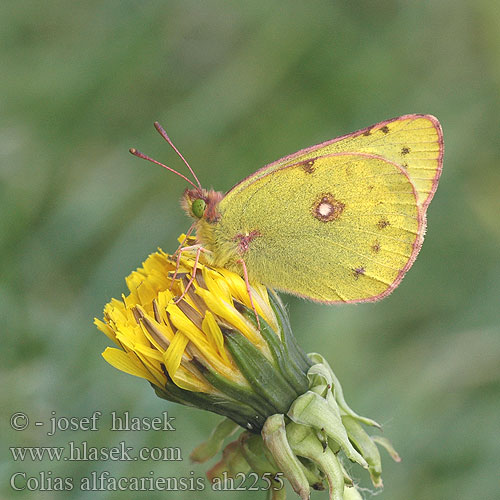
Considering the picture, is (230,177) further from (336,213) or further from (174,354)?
(174,354)

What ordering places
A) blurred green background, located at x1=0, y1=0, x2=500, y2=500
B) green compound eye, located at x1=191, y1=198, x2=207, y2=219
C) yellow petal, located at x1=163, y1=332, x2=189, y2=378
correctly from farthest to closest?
blurred green background, located at x1=0, y1=0, x2=500, y2=500 < green compound eye, located at x1=191, y1=198, x2=207, y2=219 < yellow petal, located at x1=163, y1=332, x2=189, y2=378

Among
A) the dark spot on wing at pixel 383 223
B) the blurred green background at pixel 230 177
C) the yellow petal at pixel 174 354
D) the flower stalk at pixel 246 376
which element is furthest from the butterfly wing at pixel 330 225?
the blurred green background at pixel 230 177

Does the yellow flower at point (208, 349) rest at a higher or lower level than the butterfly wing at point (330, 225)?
lower

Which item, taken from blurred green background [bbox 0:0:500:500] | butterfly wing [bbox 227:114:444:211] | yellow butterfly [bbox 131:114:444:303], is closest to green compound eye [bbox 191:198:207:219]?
yellow butterfly [bbox 131:114:444:303]

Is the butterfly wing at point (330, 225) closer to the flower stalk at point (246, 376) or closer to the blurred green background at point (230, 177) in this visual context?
the flower stalk at point (246, 376)

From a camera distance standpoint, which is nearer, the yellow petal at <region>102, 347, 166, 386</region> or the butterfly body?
the yellow petal at <region>102, 347, 166, 386</region>

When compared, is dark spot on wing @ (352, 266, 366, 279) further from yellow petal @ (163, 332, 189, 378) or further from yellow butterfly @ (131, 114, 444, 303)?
yellow petal @ (163, 332, 189, 378)

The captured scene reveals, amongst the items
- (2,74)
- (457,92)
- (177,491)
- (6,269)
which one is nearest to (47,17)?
(2,74)

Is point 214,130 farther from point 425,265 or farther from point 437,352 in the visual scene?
point 437,352
